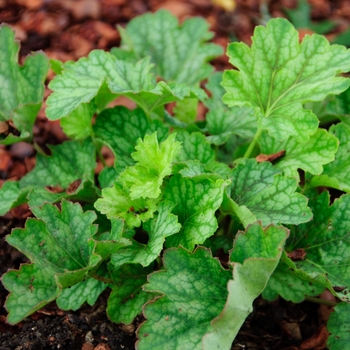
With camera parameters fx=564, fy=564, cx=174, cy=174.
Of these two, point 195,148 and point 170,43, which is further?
point 170,43

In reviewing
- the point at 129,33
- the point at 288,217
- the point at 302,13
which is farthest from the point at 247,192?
the point at 302,13

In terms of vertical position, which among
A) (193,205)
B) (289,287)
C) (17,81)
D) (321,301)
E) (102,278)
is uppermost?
(17,81)

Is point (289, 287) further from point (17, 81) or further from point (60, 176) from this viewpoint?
point (17, 81)

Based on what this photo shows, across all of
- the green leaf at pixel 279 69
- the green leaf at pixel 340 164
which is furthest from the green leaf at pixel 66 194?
the green leaf at pixel 340 164

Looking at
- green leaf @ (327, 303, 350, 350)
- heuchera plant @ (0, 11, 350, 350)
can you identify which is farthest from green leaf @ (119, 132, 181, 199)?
green leaf @ (327, 303, 350, 350)

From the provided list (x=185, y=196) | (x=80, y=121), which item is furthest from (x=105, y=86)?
(x=185, y=196)

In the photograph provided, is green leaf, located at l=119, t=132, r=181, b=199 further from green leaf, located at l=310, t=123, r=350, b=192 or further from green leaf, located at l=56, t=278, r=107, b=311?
green leaf, located at l=310, t=123, r=350, b=192
